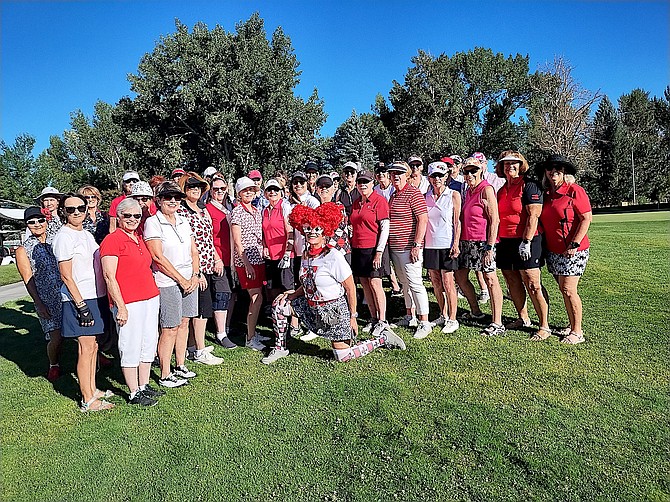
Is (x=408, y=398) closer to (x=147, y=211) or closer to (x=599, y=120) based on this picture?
(x=147, y=211)

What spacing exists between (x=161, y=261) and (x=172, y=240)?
0.29 metres

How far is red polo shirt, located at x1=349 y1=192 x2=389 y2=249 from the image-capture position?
6.02m

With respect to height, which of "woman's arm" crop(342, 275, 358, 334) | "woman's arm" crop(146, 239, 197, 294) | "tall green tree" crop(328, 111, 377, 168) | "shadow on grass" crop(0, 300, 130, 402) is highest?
"tall green tree" crop(328, 111, 377, 168)

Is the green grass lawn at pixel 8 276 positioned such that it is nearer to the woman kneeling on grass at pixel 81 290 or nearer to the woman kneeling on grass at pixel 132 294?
the woman kneeling on grass at pixel 81 290

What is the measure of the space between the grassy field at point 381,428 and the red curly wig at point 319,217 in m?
1.59

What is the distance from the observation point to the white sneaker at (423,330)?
600cm

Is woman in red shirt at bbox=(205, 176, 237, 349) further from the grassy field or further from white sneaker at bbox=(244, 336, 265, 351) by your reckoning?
the grassy field

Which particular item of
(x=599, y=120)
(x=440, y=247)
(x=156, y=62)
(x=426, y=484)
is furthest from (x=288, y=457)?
(x=599, y=120)

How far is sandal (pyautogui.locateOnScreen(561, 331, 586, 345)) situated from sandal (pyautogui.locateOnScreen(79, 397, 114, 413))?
4979 millimetres

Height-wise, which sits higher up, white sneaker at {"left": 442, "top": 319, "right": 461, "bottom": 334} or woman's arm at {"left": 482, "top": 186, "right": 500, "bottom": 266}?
woman's arm at {"left": 482, "top": 186, "right": 500, "bottom": 266}

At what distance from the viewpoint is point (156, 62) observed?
3294cm

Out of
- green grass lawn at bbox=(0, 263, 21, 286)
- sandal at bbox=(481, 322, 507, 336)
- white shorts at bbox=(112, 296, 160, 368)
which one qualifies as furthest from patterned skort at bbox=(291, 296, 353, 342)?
green grass lawn at bbox=(0, 263, 21, 286)

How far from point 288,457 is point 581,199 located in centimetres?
418

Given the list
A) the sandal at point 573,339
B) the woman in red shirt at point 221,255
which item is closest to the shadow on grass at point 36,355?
the woman in red shirt at point 221,255
